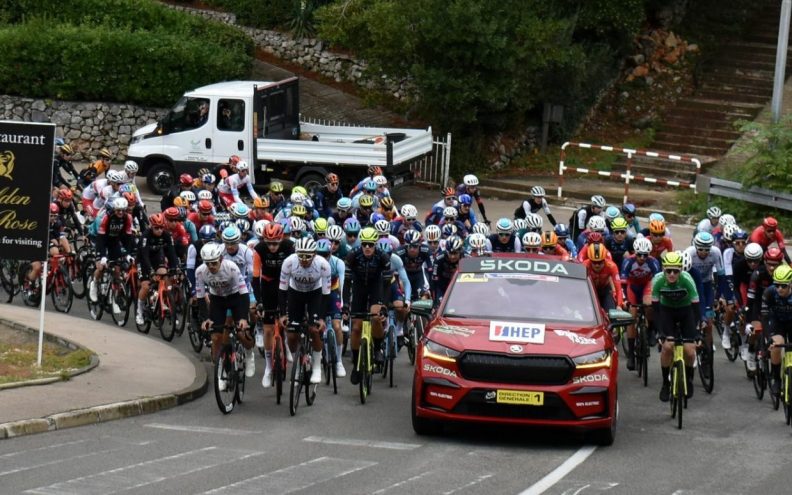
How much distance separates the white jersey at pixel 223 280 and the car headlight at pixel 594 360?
13.2ft

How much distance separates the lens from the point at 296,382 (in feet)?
52.4

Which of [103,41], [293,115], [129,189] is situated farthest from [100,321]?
[103,41]

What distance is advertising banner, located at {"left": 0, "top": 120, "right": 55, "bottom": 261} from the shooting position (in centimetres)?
1761

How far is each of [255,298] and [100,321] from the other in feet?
14.4

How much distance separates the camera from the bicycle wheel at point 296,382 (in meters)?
15.8

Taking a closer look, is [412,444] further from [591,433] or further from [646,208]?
[646,208]

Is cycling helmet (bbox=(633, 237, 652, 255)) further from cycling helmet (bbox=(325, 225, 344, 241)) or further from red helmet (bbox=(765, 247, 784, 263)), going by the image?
cycling helmet (bbox=(325, 225, 344, 241))

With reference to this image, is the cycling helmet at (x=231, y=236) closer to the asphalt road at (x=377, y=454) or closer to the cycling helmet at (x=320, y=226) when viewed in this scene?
the asphalt road at (x=377, y=454)

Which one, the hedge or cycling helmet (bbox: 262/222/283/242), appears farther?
the hedge

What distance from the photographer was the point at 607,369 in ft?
46.4

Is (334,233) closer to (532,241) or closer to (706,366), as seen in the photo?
(532,241)

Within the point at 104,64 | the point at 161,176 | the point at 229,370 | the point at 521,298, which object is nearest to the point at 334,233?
the point at 229,370

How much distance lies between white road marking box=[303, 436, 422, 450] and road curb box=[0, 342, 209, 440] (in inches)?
84.5

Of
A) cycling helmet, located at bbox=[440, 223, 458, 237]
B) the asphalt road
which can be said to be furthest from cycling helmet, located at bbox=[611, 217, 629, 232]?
the asphalt road
